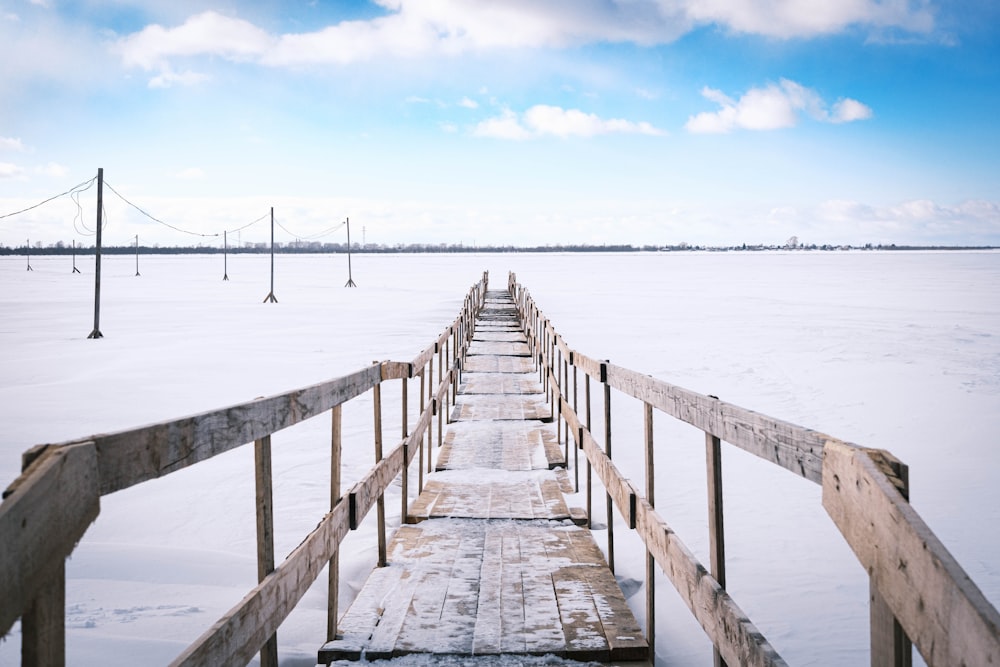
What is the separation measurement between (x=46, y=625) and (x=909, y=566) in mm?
1570

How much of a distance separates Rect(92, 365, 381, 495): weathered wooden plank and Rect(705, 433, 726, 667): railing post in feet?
5.01

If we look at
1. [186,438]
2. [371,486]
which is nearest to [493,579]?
[371,486]

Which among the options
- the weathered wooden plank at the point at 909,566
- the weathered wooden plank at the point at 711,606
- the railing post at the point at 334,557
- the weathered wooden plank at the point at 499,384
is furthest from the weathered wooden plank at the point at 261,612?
the weathered wooden plank at the point at 499,384

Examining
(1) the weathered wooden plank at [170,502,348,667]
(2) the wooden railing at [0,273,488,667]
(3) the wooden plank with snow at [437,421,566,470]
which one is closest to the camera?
(2) the wooden railing at [0,273,488,667]

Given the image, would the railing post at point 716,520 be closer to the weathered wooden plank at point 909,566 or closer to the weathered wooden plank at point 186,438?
the weathered wooden plank at point 909,566

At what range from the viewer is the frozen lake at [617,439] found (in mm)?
4691

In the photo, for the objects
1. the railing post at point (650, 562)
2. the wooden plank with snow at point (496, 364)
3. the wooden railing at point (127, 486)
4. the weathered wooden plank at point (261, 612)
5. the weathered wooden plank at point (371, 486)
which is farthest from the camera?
the wooden plank with snow at point (496, 364)

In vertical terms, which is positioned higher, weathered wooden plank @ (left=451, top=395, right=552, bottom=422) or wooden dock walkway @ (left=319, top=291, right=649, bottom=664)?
weathered wooden plank @ (left=451, top=395, right=552, bottom=422)

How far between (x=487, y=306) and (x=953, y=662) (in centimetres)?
2927

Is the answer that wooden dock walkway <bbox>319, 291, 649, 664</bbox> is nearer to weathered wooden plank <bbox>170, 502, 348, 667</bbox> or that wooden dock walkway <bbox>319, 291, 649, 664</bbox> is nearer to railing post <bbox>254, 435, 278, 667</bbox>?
weathered wooden plank <bbox>170, 502, 348, 667</bbox>

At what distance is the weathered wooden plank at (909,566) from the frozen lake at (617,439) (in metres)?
3.04

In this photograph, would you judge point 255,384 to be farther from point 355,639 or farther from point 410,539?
point 355,639

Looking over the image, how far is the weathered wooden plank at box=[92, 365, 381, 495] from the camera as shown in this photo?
4.92ft

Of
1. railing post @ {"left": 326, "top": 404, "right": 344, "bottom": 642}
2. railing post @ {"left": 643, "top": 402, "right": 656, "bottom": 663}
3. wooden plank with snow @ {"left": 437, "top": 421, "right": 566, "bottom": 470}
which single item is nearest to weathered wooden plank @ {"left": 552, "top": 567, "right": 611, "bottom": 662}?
railing post @ {"left": 643, "top": 402, "right": 656, "bottom": 663}
